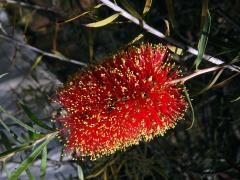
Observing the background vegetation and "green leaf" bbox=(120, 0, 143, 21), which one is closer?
"green leaf" bbox=(120, 0, 143, 21)

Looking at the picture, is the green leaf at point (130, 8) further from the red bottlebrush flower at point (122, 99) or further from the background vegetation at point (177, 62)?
the red bottlebrush flower at point (122, 99)

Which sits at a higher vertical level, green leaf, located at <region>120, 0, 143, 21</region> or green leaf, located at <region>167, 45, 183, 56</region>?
green leaf, located at <region>120, 0, 143, 21</region>

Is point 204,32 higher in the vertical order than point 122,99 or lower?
higher

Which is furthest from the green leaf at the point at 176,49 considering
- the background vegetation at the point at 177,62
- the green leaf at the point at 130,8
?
the green leaf at the point at 130,8

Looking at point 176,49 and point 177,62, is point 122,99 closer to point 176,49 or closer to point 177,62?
point 176,49

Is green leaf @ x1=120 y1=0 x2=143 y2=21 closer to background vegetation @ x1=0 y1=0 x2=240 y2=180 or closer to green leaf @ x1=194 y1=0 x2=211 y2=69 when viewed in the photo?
background vegetation @ x1=0 y1=0 x2=240 y2=180

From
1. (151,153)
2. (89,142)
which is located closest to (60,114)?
(89,142)

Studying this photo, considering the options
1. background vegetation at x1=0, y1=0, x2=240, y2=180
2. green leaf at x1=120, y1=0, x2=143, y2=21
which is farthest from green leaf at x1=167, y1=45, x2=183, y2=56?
green leaf at x1=120, y1=0, x2=143, y2=21

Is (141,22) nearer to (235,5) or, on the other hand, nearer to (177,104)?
(177,104)

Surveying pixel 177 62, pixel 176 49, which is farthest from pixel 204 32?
pixel 177 62
